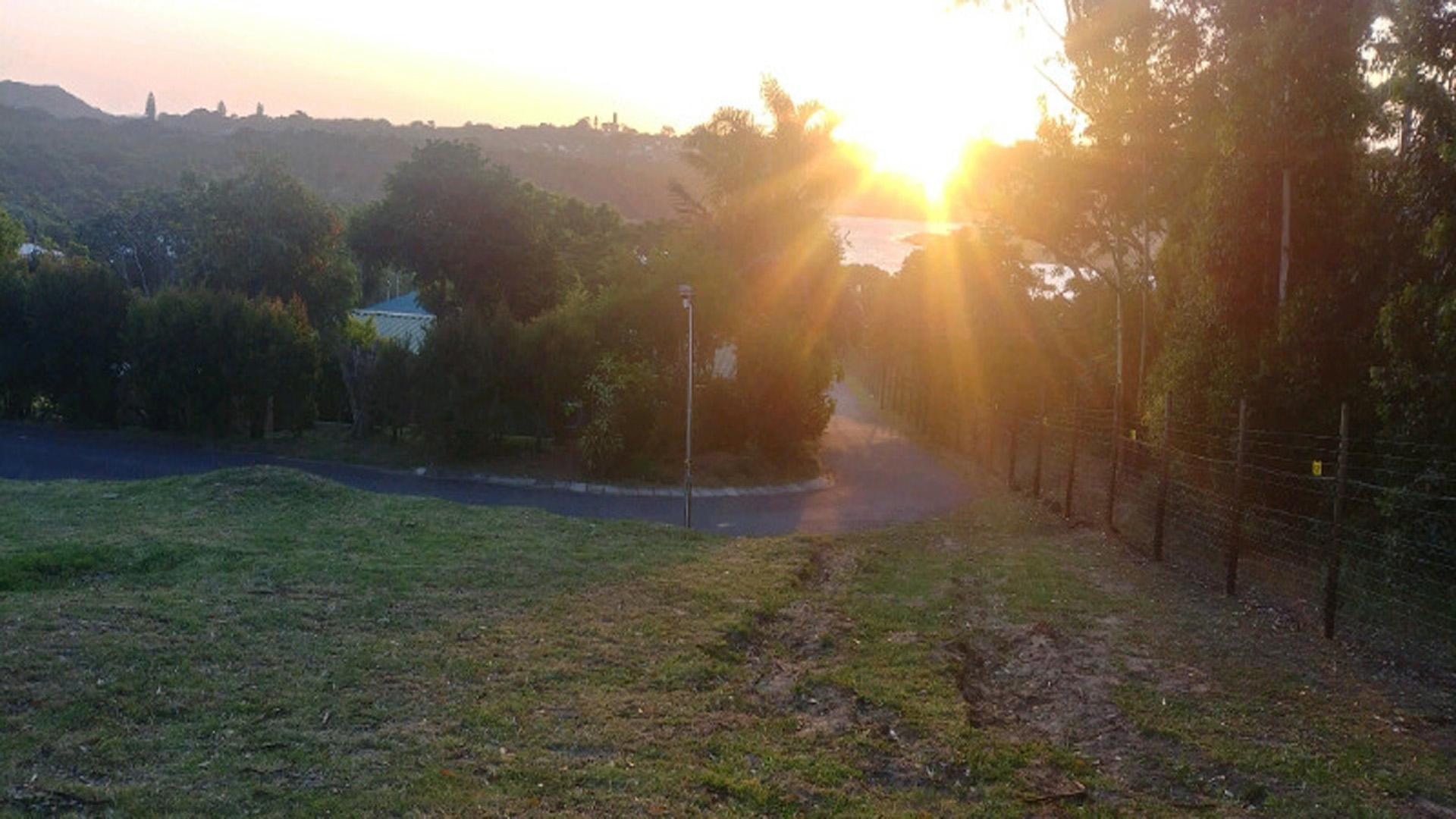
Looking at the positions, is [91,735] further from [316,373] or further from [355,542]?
[316,373]

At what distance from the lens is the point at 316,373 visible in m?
27.7

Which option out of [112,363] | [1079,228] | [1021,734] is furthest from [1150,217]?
[112,363]

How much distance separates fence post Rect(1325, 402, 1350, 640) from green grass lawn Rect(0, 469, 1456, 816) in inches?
12.0

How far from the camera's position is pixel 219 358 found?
2717 centimetres

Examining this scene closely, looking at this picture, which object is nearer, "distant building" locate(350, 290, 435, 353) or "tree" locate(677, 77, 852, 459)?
"tree" locate(677, 77, 852, 459)

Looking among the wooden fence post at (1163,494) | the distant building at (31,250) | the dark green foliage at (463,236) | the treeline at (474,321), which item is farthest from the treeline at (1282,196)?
the distant building at (31,250)

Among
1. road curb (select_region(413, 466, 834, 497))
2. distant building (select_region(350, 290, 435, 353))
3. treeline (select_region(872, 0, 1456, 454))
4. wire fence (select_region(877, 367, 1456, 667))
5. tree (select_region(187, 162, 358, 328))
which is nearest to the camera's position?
wire fence (select_region(877, 367, 1456, 667))

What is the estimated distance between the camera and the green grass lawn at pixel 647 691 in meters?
5.22

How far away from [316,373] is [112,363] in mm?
5678

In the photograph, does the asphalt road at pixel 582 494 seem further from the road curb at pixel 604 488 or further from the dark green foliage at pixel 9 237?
the dark green foliage at pixel 9 237

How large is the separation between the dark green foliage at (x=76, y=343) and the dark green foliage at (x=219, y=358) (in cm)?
182

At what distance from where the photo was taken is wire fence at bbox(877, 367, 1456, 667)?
8.97 meters

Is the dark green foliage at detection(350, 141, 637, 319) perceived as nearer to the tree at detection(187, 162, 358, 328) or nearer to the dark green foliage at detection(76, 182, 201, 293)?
the tree at detection(187, 162, 358, 328)

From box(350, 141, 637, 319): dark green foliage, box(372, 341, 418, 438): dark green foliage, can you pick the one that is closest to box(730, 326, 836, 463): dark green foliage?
box(372, 341, 418, 438): dark green foliage
